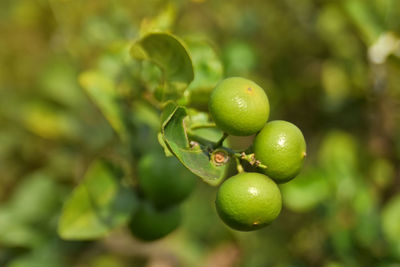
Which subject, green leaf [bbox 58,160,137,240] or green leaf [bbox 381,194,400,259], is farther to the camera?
green leaf [bbox 381,194,400,259]

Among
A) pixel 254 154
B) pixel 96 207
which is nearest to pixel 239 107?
pixel 254 154

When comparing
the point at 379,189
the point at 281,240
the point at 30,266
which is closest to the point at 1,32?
the point at 30,266

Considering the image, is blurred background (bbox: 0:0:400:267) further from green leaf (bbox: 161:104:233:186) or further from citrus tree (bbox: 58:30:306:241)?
green leaf (bbox: 161:104:233:186)

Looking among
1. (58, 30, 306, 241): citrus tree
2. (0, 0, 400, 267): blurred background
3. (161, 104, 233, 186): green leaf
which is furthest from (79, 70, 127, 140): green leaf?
(161, 104, 233, 186): green leaf

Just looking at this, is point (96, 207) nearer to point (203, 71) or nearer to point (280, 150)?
point (203, 71)

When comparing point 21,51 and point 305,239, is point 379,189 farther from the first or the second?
point 21,51

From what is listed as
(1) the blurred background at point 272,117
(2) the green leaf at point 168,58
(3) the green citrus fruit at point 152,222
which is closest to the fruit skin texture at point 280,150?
(2) the green leaf at point 168,58

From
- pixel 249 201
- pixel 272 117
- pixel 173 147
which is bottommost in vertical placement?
pixel 272 117
